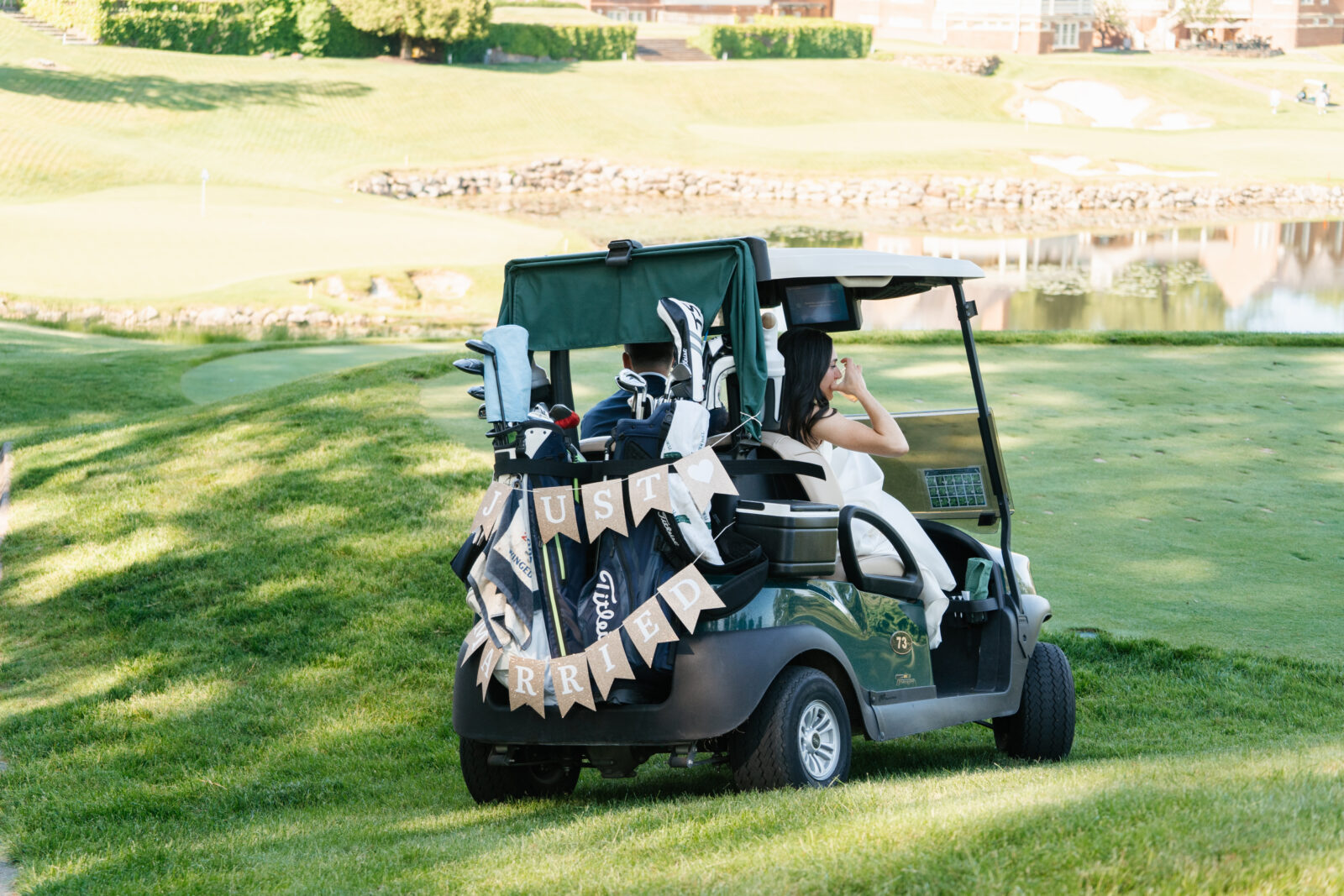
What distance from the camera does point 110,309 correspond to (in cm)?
2184

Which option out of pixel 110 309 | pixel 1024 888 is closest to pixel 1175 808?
pixel 1024 888

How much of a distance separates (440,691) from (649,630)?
2556 millimetres

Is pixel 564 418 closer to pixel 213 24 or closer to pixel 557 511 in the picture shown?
pixel 557 511

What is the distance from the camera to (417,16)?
62.8m

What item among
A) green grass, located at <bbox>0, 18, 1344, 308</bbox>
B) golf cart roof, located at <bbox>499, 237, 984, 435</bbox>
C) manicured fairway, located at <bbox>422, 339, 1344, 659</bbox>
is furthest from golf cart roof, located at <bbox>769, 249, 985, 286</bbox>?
green grass, located at <bbox>0, 18, 1344, 308</bbox>

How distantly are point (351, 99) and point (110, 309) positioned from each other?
121ft

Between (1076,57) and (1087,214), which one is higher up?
(1076,57)

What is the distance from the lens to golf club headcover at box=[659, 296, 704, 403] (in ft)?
13.4

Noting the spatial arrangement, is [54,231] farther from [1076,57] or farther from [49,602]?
[1076,57]

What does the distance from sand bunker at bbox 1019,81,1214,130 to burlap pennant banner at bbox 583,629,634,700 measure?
61.8 m

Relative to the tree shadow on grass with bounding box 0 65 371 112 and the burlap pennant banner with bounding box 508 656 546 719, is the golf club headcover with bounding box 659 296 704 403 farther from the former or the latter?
the tree shadow on grass with bounding box 0 65 371 112

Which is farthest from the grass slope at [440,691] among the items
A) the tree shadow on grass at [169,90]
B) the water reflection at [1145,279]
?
the tree shadow on grass at [169,90]

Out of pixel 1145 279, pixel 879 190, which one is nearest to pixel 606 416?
pixel 1145 279

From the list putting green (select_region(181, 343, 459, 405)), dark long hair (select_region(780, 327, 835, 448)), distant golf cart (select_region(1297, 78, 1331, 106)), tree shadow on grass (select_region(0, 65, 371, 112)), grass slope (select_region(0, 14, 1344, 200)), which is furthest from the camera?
distant golf cart (select_region(1297, 78, 1331, 106))
